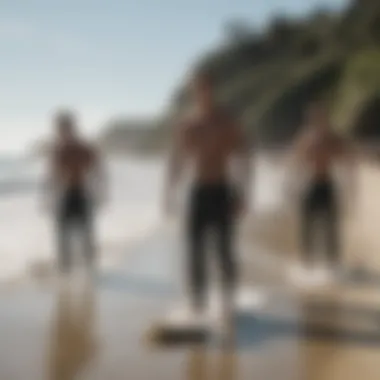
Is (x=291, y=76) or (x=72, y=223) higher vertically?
(x=291, y=76)

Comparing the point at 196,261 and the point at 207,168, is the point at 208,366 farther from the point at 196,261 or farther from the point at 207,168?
the point at 207,168

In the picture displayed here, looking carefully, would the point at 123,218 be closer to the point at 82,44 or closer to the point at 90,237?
the point at 90,237

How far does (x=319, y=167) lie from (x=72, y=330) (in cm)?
60

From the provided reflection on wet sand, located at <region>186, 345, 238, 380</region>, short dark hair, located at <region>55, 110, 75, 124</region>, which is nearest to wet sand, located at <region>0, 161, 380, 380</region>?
reflection on wet sand, located at <region>186, 345, 238, 380</region>

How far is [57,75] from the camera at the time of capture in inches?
52.9

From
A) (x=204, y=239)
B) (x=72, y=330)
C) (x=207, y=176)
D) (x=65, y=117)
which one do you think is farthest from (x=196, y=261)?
(x=65, y=117)

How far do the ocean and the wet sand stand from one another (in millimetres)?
45

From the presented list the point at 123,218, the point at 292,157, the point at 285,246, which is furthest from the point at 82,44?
the point at 285,246

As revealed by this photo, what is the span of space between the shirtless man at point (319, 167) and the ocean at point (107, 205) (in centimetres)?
7

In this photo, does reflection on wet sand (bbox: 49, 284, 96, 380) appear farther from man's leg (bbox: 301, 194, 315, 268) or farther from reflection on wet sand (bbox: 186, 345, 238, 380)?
man's leg (bbox: 301, 194, 315, 268)

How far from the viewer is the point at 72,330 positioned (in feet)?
4.41

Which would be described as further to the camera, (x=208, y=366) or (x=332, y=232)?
(x=332, y=232)

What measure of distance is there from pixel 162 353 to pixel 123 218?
28 centimetres

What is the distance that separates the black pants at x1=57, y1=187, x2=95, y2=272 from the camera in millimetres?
1344
